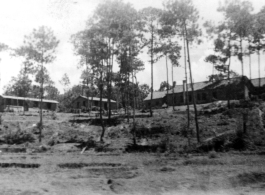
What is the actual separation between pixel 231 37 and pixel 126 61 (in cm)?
1413

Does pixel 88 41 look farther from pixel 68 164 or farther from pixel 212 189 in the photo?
pixel 212 189

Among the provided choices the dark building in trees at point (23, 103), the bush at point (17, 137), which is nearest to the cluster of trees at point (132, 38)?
the bush at point (17, 137)

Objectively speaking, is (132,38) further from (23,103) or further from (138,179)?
(23,103)

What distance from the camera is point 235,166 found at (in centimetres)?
1495

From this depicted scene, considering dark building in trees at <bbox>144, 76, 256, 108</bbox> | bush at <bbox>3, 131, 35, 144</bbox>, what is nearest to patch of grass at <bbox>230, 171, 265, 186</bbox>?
bush at <bbox>3, 131, 35, 144</bbox>

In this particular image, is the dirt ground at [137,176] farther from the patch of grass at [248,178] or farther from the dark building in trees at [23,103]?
the dark building in trees at [23,103]

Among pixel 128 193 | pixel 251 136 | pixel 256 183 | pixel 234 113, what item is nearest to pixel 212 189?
pixel 256 183

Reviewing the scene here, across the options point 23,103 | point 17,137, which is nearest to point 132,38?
point 17,137

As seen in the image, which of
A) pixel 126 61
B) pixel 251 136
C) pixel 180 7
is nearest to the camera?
pixel 251 136

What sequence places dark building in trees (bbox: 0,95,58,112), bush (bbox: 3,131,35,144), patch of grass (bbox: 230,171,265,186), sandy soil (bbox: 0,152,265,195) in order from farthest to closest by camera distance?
dark building in trees (bbox: 0,95,58,112) < bush (bbox: 3,131,35,144) < patch of grass (bbox: 230,171,265,186) < sandy soil (bbox: 0,152,265,195)

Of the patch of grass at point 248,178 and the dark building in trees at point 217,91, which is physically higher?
the dark building in trees at point 217,91

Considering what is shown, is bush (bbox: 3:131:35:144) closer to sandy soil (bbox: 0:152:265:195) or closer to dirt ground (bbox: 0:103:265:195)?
dirt ground (bbox: 0:103:265:195)

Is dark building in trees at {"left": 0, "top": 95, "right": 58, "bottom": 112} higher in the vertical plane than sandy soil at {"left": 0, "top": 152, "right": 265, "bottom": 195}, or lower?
higher

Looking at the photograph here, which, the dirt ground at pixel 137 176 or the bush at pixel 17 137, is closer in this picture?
the dirt ground at pixel 137 176
